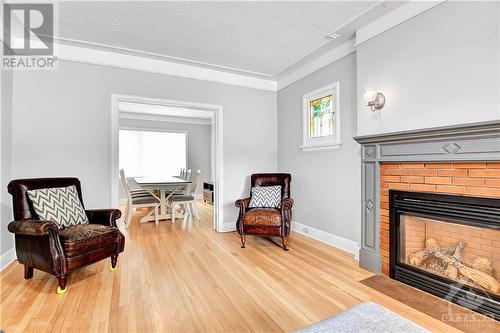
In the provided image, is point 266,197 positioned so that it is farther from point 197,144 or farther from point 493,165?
point 197,144

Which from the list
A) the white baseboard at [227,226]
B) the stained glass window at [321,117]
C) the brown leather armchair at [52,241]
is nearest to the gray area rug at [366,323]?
the brown leather armchair at [52,241]

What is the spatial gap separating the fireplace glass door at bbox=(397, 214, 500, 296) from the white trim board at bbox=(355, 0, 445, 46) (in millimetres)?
1888

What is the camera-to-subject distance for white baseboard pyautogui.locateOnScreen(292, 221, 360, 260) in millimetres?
3121

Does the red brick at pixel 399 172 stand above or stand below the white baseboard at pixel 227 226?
above

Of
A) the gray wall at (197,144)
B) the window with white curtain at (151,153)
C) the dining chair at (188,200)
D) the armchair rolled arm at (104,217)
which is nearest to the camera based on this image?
the armchair rolled arm at (104,217)

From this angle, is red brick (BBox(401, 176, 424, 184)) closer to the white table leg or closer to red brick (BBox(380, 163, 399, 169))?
red brick (BBox(380, 163, 399, 169))

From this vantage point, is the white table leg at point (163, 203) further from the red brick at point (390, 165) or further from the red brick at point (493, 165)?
the red brick at point (493, 165)

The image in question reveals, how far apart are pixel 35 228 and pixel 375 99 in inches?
135

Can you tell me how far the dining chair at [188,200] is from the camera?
501 centimetres

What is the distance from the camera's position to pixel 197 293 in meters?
2.20

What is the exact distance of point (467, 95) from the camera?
1943 millimetres

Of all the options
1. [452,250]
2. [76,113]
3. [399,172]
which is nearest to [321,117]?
[399,172]

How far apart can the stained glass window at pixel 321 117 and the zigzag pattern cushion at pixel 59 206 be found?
325cm

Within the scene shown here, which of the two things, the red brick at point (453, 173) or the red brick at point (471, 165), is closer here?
the red brick at point (471, 165)
